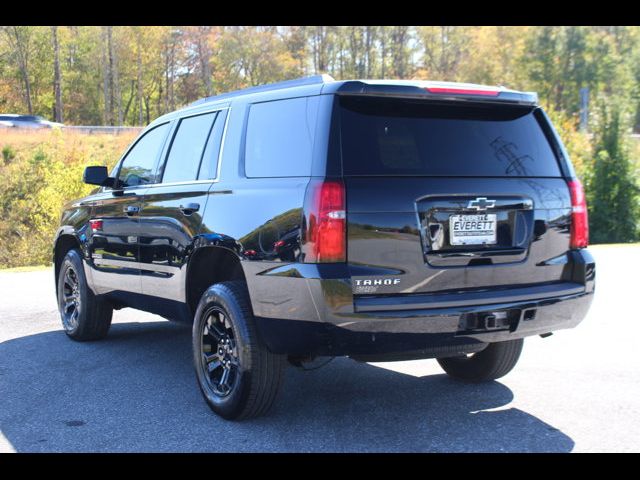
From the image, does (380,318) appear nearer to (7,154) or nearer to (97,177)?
(97,177)

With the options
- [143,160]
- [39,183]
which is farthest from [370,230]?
[39,183]

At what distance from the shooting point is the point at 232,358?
191 inches

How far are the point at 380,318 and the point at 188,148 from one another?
7.65ft

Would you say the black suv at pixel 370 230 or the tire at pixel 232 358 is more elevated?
the black suv at pixel 370 230

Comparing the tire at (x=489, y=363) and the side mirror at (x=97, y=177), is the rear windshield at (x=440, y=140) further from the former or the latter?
the side mirror at (x=97, y=177)

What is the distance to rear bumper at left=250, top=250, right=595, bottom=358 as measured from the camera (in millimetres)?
4086

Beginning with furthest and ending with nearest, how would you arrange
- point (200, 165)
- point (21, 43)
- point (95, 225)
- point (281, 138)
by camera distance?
point (21, 43) < point (95, 225) < point (200, 165) < point (281, 138)

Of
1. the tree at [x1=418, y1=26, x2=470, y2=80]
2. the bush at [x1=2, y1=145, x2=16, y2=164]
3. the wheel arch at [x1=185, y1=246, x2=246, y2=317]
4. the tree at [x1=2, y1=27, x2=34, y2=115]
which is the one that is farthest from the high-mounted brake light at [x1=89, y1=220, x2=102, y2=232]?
the tree at [x1=418, y1=26, x2=470, y2=80]

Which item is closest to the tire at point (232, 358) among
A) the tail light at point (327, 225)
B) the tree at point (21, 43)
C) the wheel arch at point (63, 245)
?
the tail light at point (327, 225)

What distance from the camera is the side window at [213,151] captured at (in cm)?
529

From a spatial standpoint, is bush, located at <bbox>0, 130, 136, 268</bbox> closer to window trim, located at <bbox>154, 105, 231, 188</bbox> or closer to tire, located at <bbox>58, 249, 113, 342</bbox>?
tire, located at <bbox>58, 249, 113, 342</bbox>

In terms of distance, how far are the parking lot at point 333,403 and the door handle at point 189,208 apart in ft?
4.12

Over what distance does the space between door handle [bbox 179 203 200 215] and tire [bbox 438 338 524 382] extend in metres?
2.17
